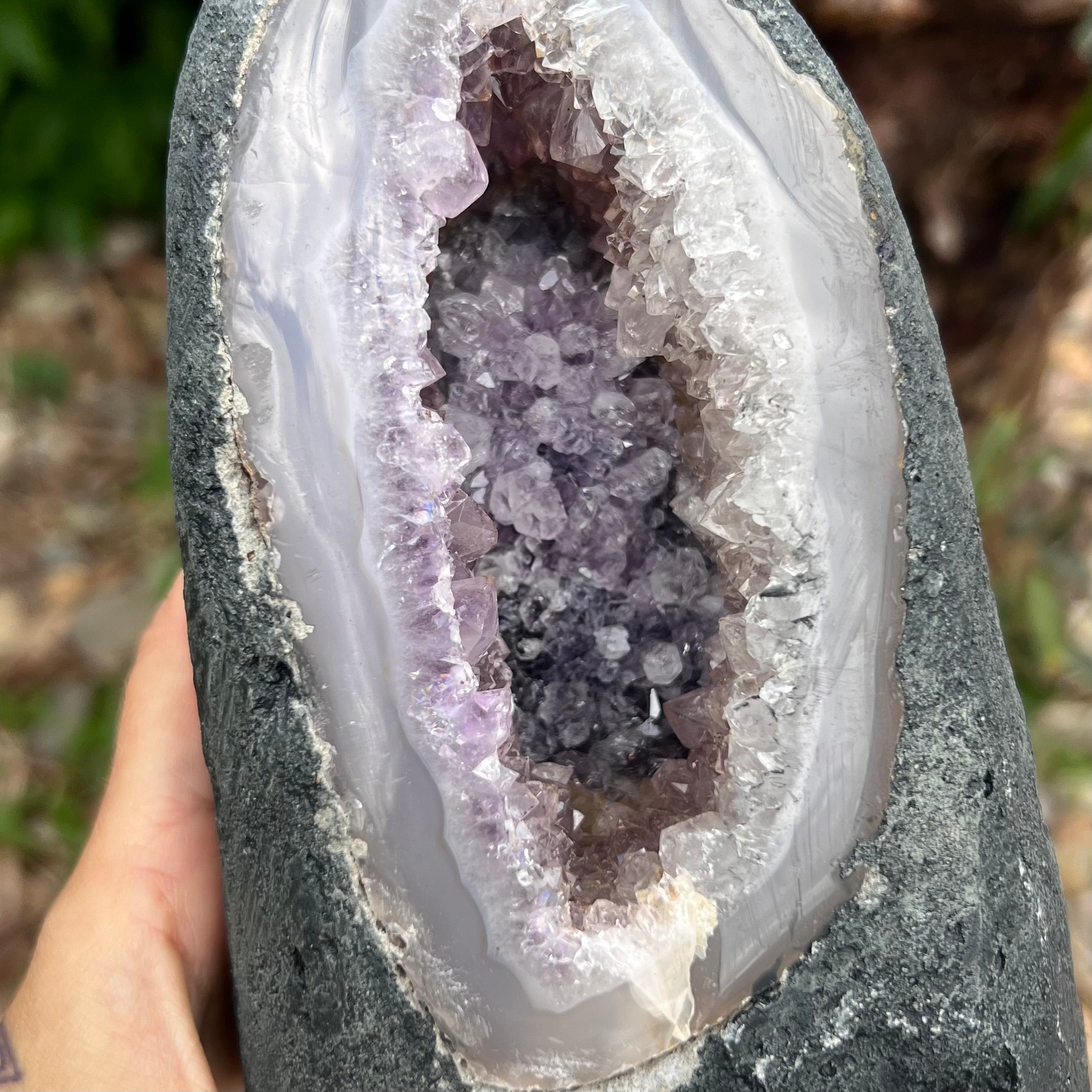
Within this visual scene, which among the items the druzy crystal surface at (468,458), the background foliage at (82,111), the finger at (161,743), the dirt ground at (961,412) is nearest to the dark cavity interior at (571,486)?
the druzy crystal surface at (468,458)

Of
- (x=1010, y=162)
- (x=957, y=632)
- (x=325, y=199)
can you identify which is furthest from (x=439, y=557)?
(x=1010, y=162)

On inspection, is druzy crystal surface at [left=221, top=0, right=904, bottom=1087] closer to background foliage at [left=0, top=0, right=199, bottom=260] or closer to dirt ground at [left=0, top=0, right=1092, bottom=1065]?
dirt ground at [left=0, top=0, right=1092, bottom=1065]

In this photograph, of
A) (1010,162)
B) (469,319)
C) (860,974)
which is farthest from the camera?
(1010,162)

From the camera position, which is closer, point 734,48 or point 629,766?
point 734,48

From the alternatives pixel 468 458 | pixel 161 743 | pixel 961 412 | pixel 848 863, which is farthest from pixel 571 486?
pixel 961 412

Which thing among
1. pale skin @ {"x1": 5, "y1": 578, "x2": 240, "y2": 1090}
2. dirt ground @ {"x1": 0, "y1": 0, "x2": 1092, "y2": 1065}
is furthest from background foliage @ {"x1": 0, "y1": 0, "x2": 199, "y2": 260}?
pale skin @ {"x1": 5, "y1": 578, "x2": 240, "y2": 1090}

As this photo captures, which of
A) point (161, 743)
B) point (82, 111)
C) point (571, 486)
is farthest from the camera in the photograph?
point (82, 111)

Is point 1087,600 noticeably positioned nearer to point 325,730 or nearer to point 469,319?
point 469,319

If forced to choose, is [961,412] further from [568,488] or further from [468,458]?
[468,458]
